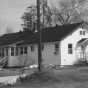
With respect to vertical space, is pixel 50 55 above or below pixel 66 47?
below

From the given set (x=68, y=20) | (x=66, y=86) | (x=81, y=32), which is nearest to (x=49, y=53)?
(x=81, y=32)

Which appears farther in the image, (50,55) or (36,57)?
(36,57)

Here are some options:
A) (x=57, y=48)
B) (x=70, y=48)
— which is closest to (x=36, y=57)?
(x=57, y=48)

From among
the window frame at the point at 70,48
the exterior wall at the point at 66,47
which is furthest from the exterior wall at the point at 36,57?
the window frame at the point at 70,48

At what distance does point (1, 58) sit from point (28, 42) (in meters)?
4.88

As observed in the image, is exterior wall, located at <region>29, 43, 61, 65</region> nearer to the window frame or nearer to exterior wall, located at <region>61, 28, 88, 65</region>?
exterior wall, located at <region>61, 28, 88, 65</region>

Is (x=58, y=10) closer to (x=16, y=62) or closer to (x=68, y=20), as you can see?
(x=68, y=20)

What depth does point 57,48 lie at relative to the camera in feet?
92.8

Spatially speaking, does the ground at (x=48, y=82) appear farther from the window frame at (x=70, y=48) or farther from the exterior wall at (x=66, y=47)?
the window frame at (x=70, y=48)

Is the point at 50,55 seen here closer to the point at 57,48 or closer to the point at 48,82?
the point at 57,48

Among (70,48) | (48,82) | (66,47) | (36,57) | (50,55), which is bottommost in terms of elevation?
(48,82)

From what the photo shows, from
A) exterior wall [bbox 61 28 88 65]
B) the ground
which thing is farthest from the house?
the ground

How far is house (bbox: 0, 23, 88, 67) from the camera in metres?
28.2

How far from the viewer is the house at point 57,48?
1110 inches
